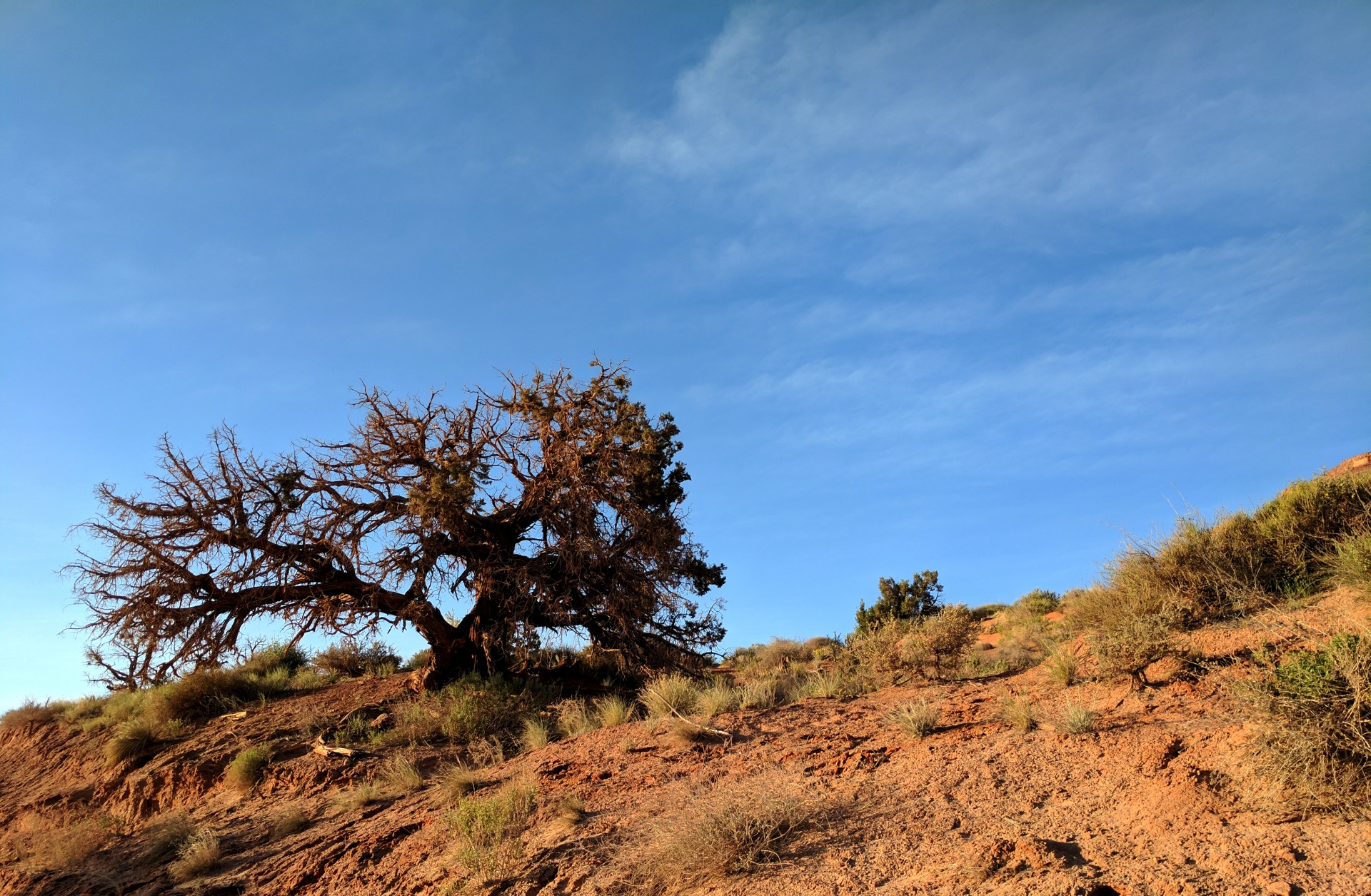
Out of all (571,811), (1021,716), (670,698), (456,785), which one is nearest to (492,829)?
(571,811)

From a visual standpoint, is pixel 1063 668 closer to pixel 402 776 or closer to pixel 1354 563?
pixel 1354 563

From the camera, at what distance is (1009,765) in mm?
8344

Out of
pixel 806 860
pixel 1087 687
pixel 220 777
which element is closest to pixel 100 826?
pixel 220 777

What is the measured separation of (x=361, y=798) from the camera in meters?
12.0

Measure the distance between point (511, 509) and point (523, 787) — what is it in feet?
25.8

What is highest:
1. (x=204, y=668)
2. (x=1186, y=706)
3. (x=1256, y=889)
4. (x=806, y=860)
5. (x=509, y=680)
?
(x=204, y=668)

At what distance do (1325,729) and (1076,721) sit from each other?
248 centimetres

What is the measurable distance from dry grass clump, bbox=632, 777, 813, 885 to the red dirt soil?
134 mm

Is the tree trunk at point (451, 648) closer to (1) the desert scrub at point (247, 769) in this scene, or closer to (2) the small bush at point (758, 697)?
(1) the desert scrub at point (247, 769)

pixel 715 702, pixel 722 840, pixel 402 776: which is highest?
pixel 715 702

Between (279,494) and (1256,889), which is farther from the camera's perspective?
(279,494)

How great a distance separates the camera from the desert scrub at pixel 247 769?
550 inches

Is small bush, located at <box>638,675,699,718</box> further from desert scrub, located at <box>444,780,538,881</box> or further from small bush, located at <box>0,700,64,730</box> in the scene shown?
small bush, located at <box>0,700,64,730</box>

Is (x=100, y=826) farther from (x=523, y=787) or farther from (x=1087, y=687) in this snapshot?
(x=1087, y=687)
